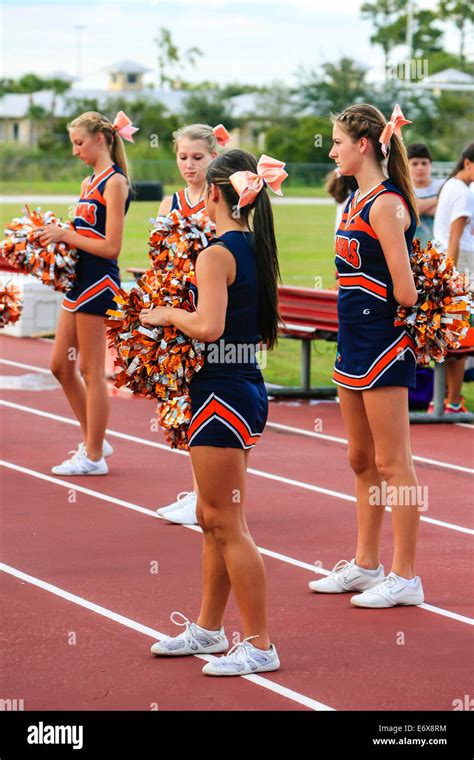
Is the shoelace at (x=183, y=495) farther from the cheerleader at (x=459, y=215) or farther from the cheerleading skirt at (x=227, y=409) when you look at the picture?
the cheerleader at (x=459, y=215)

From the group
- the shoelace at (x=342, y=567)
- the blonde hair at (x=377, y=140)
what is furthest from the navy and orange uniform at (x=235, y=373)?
the shoelace at (x=342, y=567)

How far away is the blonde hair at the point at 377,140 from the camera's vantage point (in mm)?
5836

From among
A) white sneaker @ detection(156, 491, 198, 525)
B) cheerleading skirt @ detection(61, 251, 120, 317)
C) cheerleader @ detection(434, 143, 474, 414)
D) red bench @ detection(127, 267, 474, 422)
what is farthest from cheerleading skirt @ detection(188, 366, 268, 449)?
red bench @ detection(127, 267, 474, 422)

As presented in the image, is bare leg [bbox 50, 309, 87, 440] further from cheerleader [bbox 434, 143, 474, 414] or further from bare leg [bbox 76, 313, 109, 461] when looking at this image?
cheerleader [bbox 434, 143, 474, 414]

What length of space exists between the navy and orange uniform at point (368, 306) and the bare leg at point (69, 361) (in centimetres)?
282

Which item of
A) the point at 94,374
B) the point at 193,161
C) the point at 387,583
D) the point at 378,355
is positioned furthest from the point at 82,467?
the point at 378,355

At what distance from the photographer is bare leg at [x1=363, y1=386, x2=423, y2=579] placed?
591cm

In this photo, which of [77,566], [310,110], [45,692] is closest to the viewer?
[45,692]

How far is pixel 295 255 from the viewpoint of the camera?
29297 millimetres

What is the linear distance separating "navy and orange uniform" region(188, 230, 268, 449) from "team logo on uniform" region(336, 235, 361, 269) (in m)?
1.00

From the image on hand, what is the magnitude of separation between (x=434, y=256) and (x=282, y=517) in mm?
2151

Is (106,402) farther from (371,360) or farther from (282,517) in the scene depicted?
(371,360)

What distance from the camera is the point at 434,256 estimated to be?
614cm
